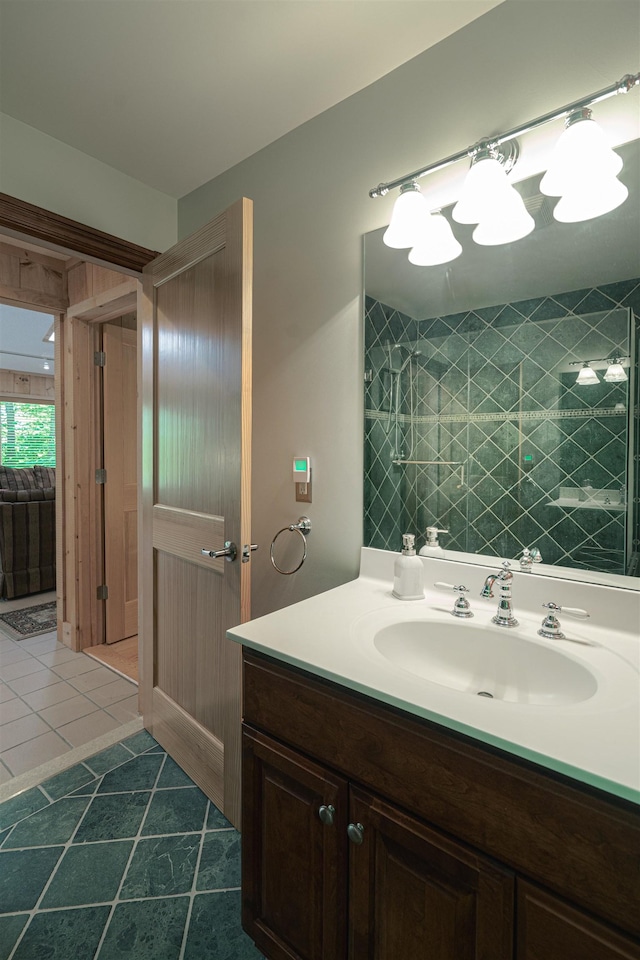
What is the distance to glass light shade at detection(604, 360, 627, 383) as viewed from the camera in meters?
1.11

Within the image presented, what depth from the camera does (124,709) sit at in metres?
2.40

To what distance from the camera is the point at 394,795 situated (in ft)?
2.81

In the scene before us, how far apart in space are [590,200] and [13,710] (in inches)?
121

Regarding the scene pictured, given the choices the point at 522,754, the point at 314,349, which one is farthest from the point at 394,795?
the point at 314,349

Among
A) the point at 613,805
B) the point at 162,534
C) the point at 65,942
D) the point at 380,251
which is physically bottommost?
the point at 65,942

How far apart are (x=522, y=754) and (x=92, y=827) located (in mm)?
1635

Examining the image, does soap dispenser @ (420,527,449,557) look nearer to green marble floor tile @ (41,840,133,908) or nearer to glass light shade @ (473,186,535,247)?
glass light shade @ (473,186,535,247)

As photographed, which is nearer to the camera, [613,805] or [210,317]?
[613,805]

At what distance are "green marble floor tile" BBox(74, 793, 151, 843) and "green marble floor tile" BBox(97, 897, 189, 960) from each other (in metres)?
0.29

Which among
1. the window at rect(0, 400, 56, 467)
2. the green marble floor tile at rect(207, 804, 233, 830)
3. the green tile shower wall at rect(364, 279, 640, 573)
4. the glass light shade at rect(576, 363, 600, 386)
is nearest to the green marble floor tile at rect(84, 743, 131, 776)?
the green marble floor tile at rect(207, 804, 233, 830)

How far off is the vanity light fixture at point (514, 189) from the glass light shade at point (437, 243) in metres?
0.01

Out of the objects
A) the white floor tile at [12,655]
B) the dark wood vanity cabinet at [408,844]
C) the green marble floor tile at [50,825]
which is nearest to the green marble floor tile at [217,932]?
the dark wood vanity cabinet at [408,844]

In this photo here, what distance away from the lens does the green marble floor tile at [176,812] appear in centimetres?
163

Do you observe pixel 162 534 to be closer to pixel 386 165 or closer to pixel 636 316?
pixel 386 165
